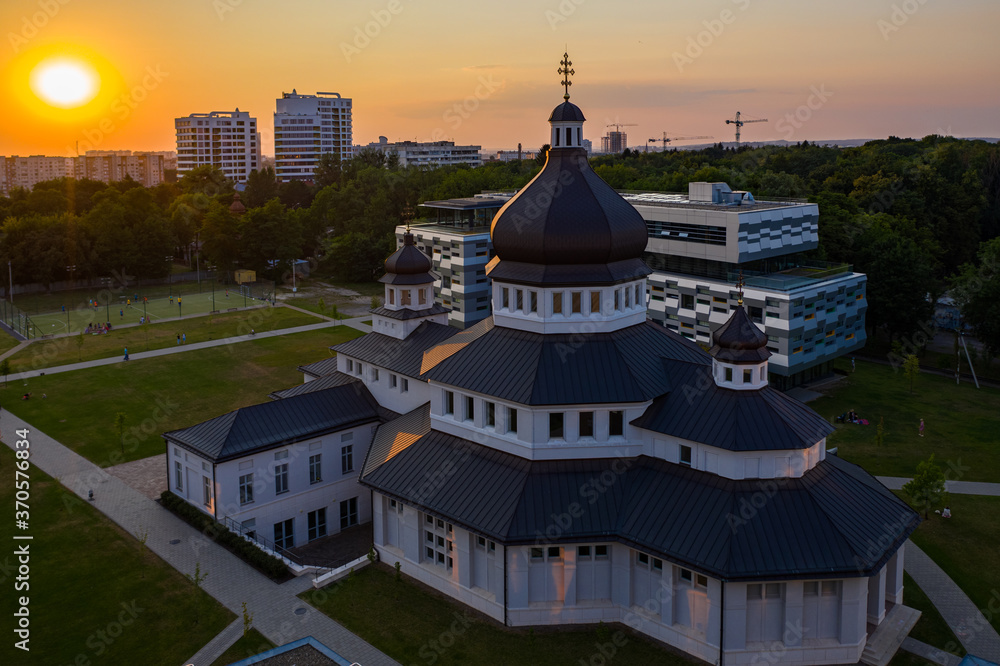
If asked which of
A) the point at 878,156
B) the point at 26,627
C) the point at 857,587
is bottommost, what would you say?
the point at 26,627

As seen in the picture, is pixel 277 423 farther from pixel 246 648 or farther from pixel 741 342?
pixel 741 342

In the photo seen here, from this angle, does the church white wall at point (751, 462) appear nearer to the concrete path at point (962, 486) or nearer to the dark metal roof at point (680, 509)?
the dark metal roof at point (680, 509)

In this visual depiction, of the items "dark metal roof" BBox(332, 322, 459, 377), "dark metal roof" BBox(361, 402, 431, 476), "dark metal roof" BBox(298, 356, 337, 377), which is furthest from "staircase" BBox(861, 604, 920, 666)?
"dark metal roof" BBox(298, 356, 337, 377)

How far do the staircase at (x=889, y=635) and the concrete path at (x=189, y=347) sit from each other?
56.4 metres

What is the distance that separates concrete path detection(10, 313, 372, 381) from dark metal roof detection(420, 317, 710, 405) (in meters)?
45.2

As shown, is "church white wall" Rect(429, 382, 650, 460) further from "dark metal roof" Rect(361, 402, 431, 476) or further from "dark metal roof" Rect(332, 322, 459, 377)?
"dark metal roof" Rect(332, 322, 459, 377)

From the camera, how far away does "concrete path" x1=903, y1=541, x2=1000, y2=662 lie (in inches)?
1156

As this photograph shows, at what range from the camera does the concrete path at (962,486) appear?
43019 millimetres

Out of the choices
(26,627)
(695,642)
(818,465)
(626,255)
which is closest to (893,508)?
(818,465)

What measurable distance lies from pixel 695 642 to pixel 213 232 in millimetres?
98287

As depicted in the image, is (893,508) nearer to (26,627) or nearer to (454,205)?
(26,627)

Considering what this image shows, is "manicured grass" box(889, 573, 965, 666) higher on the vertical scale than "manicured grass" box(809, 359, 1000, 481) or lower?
lower

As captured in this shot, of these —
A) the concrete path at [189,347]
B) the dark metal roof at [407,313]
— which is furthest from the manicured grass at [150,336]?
the dark metal roof at [407,313]

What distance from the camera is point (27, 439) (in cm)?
5078
